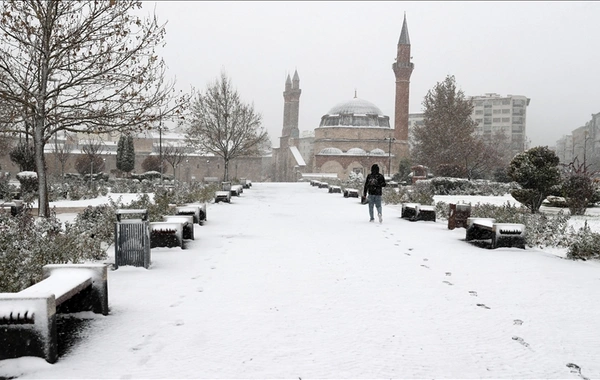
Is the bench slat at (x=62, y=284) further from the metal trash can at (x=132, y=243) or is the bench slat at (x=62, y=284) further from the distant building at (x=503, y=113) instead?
the distant building at (x=503, y=113)

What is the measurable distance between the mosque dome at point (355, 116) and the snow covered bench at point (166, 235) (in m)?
58.2

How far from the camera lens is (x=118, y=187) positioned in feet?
84.0

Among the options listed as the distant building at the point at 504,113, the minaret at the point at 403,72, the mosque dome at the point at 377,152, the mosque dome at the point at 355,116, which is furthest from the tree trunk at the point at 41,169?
the distant building at the point at 504,113

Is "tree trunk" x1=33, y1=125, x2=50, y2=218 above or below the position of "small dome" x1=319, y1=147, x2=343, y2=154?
below

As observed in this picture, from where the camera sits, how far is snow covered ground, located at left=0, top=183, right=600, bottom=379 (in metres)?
3.51

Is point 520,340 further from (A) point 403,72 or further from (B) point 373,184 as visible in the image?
(A) point 403,72

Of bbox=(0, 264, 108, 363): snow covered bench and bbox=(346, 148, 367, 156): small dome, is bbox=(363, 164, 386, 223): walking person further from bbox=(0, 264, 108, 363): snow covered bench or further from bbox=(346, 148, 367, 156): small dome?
bbox=(346, 148, 367, 156): small dome

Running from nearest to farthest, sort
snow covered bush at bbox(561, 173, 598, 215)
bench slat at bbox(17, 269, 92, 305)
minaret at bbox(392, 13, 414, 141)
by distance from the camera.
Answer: bench slat at bbox(17, 269, 92, 305), snow covered bush at bbox(561, 173, 598, 215), minaret at bbox(392, 13, 414, 141)

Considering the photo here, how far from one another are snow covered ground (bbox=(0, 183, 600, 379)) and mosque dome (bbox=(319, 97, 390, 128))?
58.4 metres

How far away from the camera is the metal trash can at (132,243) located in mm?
6594

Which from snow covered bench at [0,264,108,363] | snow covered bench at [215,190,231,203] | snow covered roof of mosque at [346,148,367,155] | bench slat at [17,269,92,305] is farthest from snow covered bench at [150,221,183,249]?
snow covered roof of mosque at [346,148,367,155]

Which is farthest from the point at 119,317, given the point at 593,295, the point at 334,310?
the point at 593,295

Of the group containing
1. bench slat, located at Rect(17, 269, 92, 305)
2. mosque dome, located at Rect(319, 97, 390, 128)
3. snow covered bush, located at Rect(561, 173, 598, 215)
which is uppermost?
mosque dome, located at Rect(319, 97, 390, 128)

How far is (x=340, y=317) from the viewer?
470 cm
